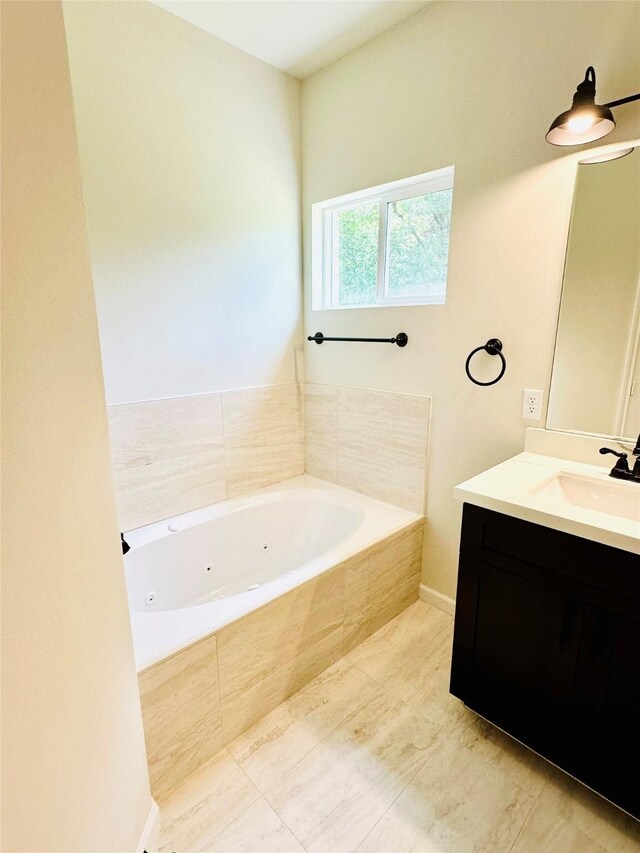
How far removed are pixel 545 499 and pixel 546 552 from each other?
0.51 feet

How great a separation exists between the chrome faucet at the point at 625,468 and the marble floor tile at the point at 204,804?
59.8 inches

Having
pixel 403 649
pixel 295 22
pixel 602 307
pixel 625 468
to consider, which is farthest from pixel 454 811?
pixel 295 22

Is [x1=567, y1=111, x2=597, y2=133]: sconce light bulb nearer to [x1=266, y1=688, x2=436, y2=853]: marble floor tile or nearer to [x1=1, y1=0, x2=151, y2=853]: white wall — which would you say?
[x1=1, y1=0, x2=151, y2=853]: white wall

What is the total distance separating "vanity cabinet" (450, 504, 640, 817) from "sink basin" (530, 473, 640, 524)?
22 centimetres

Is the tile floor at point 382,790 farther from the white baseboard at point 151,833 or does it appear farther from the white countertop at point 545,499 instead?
the white countertop at point 545,499

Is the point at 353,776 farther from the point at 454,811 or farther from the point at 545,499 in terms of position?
the point at 545,499

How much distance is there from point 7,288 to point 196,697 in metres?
1.24

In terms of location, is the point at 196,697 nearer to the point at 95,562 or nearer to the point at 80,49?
the point at 95,562

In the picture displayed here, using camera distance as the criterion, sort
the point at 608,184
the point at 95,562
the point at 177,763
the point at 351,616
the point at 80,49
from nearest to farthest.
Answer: the point at 95,562 < the point at 177,763 < the point at 608,184 < the point at 80,49 < the point at 351,616

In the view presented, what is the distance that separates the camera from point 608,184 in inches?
54.1

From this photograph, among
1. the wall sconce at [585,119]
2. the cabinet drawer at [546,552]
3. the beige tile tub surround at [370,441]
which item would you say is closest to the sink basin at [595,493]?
the cabinet drawer at [546,552]

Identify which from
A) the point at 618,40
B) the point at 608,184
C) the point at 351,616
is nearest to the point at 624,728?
the point at 351,616

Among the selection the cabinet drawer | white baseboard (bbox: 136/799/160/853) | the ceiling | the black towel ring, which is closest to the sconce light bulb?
the black towel ring

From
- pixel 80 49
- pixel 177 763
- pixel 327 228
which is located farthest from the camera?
pixel 327 228
